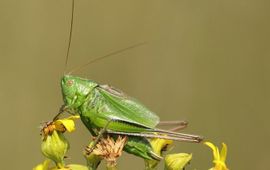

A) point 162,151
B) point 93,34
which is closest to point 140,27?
point 93,34

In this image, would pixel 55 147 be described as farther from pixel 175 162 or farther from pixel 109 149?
pixel 175 162

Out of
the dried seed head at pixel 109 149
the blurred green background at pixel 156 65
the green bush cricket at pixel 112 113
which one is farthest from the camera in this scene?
the blurred green background at pixel 156 65

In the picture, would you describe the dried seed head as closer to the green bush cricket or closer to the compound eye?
the green bush cricket

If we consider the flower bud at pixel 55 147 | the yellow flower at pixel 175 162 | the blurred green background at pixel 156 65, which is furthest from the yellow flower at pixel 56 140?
the blurred green background at pixel 156 65

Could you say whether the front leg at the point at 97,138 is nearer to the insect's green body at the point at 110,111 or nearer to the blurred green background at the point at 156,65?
the insect's green body at the point at 110,111

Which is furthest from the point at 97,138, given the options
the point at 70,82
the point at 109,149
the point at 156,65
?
the point at 156,65

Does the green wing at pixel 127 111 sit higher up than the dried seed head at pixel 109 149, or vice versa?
the green wing at pixel 127 111
